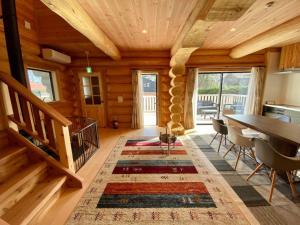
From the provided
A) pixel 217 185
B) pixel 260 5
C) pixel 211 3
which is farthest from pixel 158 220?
pixel 260 5

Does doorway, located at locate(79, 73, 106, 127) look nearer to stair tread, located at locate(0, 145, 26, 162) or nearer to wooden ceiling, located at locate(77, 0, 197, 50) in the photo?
wooden ceiling, located at locate(77, 0, 197, 50)

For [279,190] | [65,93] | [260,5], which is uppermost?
[260,5]

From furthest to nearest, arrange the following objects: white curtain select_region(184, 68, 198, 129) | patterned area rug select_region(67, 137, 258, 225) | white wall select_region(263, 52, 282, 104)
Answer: white curtain select_region(184, 68, 198, 129) → white wall select_region(263, 52, 282, 104) → patterned area rug select_region(67, 137, 258, 225)

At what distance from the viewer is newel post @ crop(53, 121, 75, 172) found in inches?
78.8

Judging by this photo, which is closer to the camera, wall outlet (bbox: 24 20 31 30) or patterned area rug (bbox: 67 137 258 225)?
patterned area rug (bbox: 67 137 258 225)

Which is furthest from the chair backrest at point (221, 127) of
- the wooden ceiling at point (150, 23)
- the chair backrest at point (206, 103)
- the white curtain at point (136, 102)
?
the chair backrest at point (206, 103)

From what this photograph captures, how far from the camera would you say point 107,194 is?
2023 mm

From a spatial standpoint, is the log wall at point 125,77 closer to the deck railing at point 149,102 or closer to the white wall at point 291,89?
the deck railing at point 149,102

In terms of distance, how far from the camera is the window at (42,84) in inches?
146

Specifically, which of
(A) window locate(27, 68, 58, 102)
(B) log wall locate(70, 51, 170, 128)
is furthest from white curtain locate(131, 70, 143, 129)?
(A) window locate(27, 68, 58, 102)

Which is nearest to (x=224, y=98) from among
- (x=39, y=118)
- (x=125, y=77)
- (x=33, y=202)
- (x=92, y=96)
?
(x=125, y=77)

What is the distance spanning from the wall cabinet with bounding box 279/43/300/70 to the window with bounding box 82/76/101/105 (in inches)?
229

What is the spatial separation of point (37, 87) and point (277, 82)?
721 centimetres

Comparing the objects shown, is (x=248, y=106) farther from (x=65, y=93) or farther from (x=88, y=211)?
(x=65, y=93)
